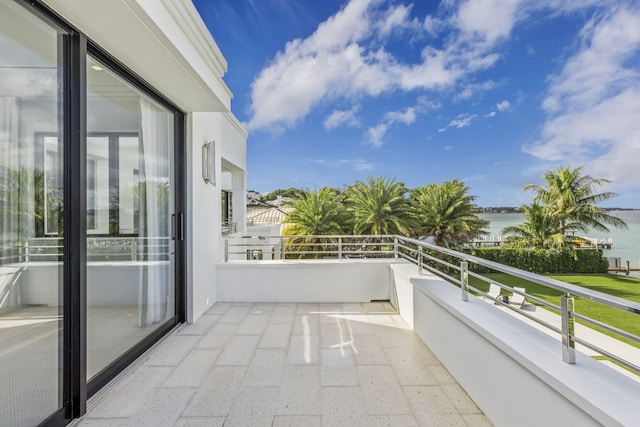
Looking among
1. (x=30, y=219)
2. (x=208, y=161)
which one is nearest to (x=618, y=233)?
(x=208, y=161)

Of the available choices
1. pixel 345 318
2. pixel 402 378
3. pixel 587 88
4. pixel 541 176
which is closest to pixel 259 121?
pixel 541 176

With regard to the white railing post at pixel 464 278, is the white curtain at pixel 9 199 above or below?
above

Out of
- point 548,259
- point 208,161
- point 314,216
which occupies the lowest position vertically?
point 548,259

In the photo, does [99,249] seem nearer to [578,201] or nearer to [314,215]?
[314,215]

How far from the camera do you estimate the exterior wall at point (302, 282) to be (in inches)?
195

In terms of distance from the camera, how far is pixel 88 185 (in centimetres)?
226

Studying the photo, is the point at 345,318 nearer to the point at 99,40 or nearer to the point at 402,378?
the point at 402,378

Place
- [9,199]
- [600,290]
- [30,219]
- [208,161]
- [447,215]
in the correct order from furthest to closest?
[447,215], [600,290], [208,161], [30,219], [9,199]

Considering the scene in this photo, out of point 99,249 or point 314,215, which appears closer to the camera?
point 99,249

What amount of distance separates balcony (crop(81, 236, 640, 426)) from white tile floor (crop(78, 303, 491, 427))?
0.4 inches

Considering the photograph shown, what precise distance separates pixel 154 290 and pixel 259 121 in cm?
2206

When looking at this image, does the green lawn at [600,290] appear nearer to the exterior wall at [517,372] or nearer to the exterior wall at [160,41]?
the exterior wall at [517,372]

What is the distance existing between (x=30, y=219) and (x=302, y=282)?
3.66 m

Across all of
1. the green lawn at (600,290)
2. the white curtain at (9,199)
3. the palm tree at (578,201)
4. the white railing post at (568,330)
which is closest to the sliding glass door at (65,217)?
the white curtain at (9,199)
